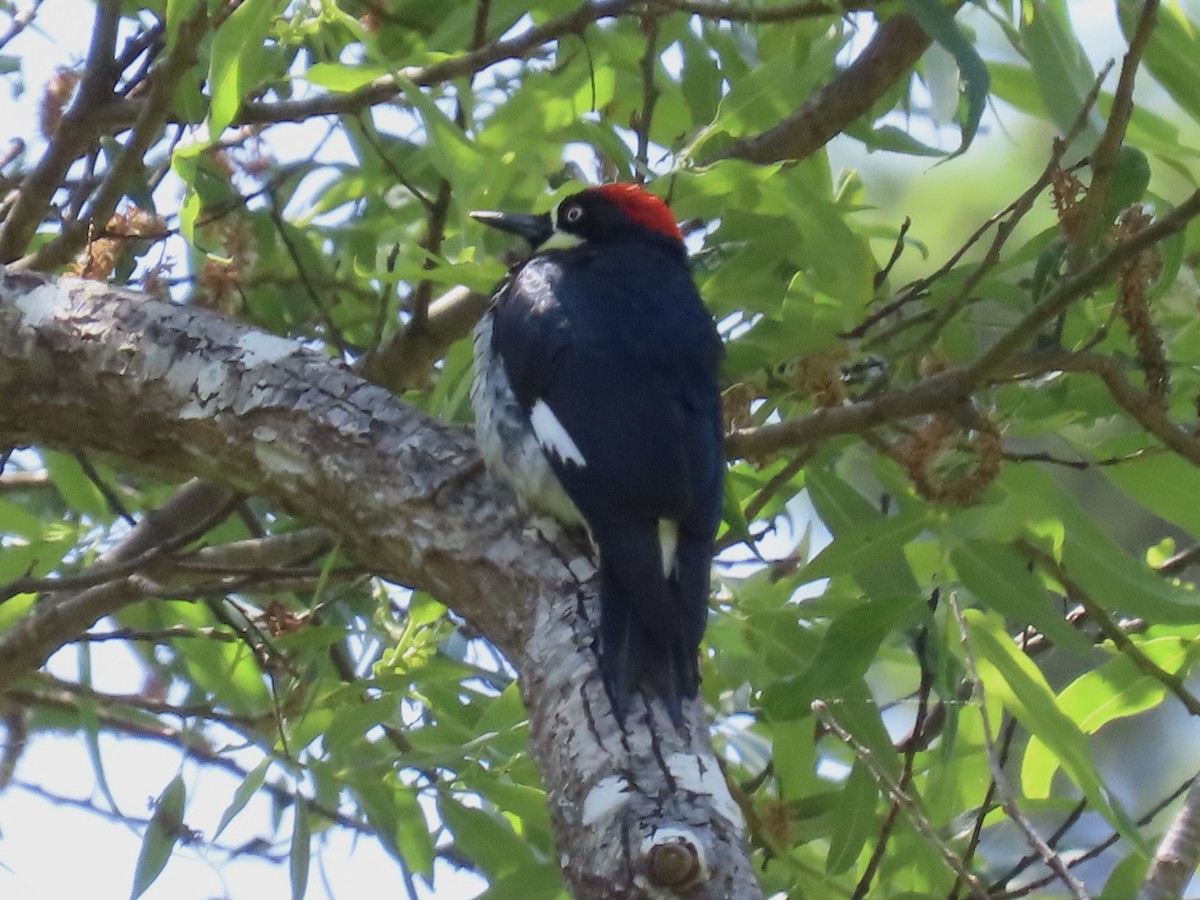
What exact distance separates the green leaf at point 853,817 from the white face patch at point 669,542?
33 centimetres

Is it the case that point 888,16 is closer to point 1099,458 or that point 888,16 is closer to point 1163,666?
point 1099,458

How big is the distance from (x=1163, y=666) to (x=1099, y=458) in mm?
286

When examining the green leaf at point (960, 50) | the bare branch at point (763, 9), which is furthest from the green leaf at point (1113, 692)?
the bare branch at point (763, 9)

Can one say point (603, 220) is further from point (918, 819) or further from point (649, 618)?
point (918, 819)

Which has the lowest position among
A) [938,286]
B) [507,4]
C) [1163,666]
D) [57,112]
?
[1163,666]

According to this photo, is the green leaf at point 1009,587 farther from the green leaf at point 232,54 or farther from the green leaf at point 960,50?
the green leaf at point 232,54

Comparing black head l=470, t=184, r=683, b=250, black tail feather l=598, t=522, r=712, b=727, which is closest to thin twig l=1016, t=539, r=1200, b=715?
black tail feather l=598, t=522, r=712, b=727

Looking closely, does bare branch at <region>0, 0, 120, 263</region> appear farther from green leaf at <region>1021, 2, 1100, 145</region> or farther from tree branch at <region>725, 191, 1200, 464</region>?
green leaf at <region>1021, 2, 1100, 145</region>

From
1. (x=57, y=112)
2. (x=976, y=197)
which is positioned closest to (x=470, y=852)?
(x=57, y=112)

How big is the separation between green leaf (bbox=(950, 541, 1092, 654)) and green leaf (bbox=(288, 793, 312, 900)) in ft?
2.81

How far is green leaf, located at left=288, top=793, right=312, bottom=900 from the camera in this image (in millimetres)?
1841

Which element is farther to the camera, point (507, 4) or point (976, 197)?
point (976, 197)

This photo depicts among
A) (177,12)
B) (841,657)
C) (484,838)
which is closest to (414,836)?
(484,838)

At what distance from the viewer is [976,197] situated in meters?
4.09
